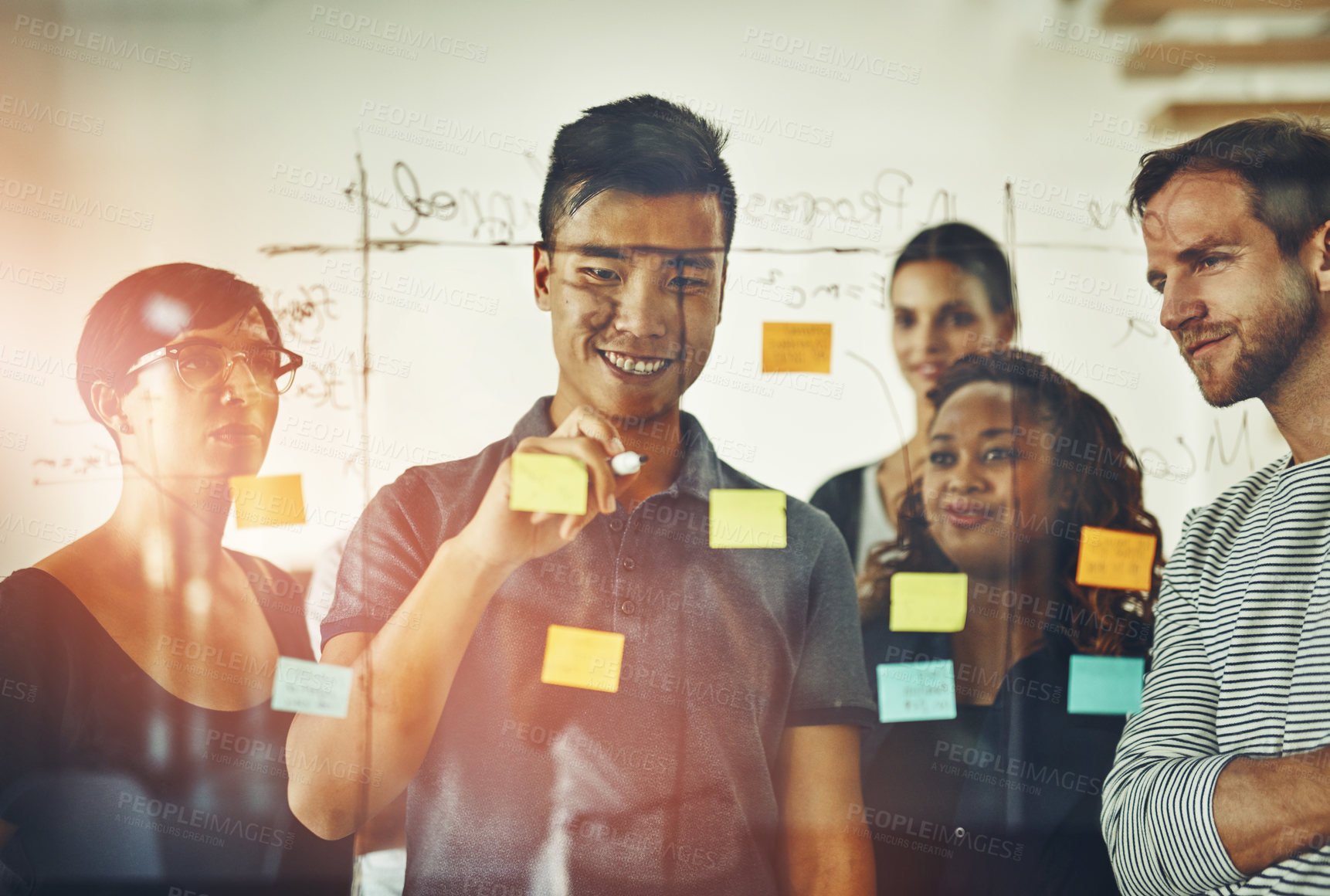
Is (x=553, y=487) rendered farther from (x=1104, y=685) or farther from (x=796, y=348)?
(x=1104, y=685)

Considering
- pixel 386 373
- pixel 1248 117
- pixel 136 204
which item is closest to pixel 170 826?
pixel 386 373

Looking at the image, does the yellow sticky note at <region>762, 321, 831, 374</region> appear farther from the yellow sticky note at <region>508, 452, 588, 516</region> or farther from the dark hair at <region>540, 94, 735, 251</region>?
the yellow sticky note at <region>508, 452, 588, 516</region>

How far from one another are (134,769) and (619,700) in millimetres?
834

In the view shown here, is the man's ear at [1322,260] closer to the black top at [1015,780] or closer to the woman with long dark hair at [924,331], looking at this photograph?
the woman with long dark hair at [924,331]

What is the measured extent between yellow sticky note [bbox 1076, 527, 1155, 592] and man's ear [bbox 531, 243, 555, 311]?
1.17 metres

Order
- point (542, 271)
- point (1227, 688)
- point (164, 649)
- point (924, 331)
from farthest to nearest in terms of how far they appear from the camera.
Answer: point (924, 331)
point (542, 271)
point (164, 649)
point (1227, 688)

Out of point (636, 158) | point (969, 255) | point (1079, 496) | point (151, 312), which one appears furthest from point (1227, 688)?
point (151, 312)

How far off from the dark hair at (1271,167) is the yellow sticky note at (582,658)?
1357 mm

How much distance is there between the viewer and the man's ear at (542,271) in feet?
5.33

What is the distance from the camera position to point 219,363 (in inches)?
61.2

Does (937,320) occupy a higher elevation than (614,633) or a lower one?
higher

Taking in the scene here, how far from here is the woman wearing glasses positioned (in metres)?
1.49

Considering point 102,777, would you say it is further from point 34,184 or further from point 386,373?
point 34,184

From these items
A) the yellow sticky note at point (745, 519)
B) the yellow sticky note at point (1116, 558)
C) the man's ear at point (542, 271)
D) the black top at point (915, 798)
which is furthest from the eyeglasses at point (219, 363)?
the yellow sticky note at point (1116, 558)
